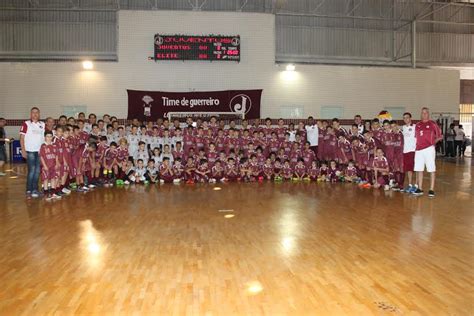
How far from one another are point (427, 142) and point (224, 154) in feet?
17.3

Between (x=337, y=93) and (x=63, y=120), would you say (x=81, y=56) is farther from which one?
(x=337, y=93)

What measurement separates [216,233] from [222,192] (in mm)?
3811

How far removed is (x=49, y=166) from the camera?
8062mm

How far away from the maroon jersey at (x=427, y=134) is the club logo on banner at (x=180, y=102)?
818 cm

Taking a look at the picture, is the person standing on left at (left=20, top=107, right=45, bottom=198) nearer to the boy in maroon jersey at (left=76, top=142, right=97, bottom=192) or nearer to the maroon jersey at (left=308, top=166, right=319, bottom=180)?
the boy in maroon jersey at (left=76, top=142, right=97, bottom=192)

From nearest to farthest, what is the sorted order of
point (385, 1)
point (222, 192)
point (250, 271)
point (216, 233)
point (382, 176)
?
point (250, 271) < point (216, 233) < point (222, 192) < point (382, 176) < point (385, 1)

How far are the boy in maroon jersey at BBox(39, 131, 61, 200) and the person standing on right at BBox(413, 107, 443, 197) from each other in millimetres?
7462

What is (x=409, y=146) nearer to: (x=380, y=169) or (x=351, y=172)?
(x=380, y=169)

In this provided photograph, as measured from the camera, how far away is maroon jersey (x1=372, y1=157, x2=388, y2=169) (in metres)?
9.66

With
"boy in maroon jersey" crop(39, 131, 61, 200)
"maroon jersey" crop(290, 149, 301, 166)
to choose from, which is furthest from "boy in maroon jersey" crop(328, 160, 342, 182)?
"boy in maroon jersey" crop(39, 131, 61, 200)

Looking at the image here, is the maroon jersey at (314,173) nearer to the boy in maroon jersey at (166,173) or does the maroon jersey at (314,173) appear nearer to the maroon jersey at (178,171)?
the maroon jersey at (178,171)

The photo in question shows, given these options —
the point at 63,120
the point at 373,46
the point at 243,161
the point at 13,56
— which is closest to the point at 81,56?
the point at 13,56

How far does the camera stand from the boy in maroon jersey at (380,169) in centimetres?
967

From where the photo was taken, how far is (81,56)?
16.5m
